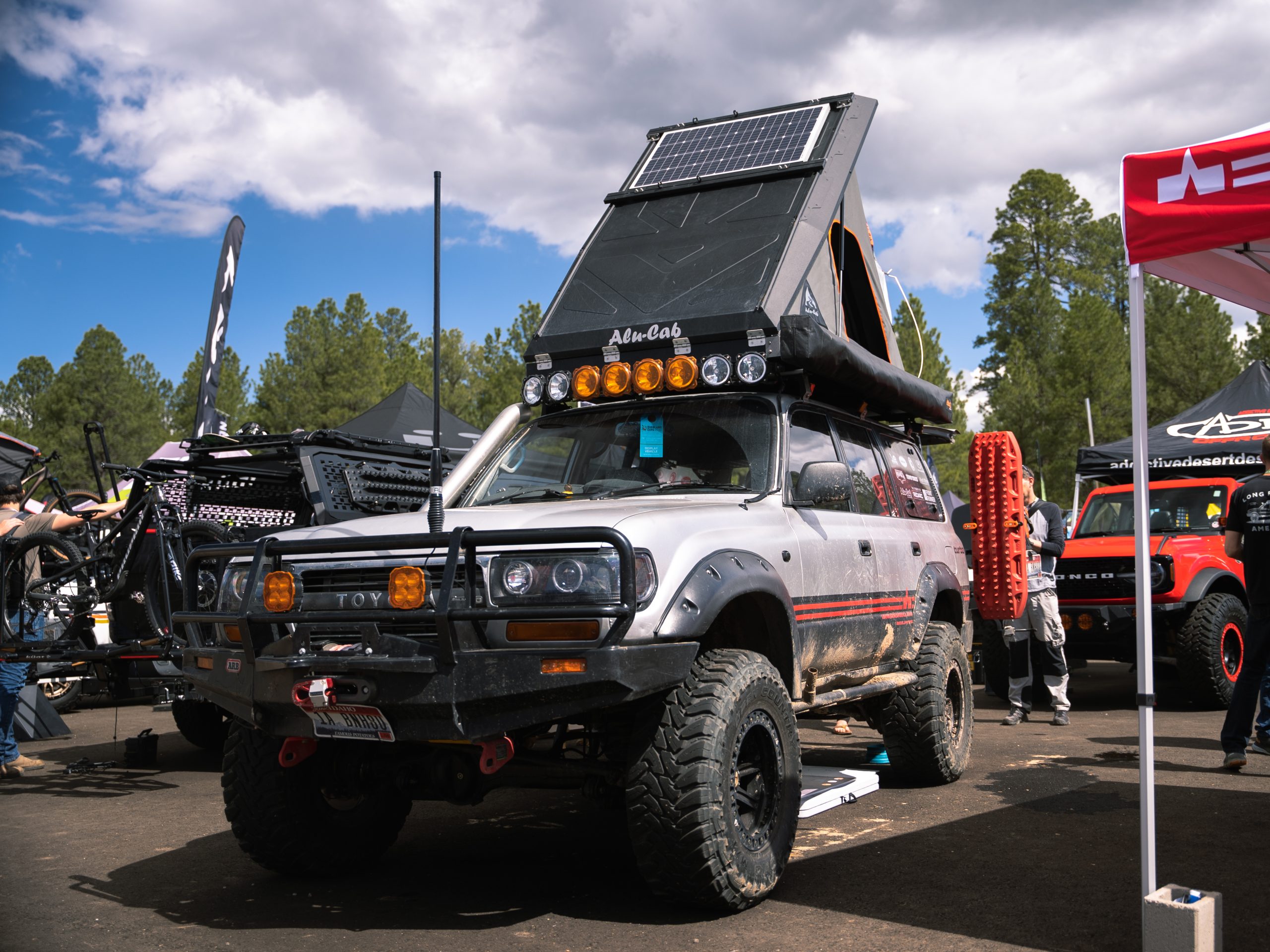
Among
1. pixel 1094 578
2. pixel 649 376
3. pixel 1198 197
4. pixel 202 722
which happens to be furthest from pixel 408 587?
pixel 1094 578

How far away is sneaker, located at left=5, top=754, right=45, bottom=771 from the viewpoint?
8062mm

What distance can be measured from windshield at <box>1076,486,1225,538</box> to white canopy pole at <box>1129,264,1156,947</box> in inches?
325

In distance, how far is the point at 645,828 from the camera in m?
3.97

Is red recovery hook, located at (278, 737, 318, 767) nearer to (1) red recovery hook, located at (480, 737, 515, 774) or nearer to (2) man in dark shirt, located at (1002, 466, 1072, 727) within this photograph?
(1) red recovery hook, located at (480, 737, 515, 774)

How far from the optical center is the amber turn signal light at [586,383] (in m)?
5.81

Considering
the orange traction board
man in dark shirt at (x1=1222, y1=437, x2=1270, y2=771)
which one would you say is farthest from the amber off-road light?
the orange traction board

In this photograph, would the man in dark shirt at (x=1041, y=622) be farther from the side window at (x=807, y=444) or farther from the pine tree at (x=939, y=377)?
the pine tree at (x=939, y=377)

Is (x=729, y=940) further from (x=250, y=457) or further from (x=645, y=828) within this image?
(x=250, y=457)

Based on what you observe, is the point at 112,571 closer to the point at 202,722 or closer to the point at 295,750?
the point at 202,722

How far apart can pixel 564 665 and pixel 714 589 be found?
0.74 meters

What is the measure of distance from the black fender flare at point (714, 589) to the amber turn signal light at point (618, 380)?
1.41m

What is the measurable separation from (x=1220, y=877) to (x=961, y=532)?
996 centimetres

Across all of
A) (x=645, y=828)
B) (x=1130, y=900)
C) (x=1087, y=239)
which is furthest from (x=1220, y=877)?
(x=1087, y=239)

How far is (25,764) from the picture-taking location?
823 centimetres
